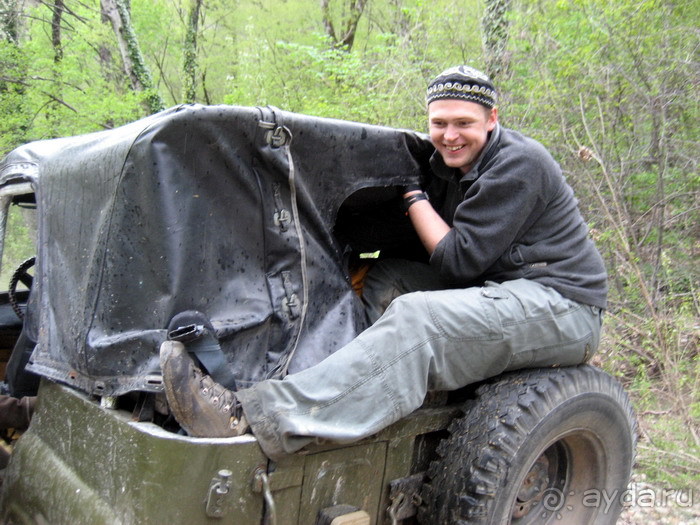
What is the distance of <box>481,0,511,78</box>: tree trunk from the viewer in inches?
325

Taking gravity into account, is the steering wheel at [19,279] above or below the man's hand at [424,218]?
below

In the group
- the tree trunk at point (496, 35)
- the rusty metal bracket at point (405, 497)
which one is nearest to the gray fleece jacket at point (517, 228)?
the rusty metal bracket at point (405, 497)

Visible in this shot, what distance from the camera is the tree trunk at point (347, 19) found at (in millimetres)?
18016

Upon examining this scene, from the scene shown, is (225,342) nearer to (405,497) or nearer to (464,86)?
(405,497)

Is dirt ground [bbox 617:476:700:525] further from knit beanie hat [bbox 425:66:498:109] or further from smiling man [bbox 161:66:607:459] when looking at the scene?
knit beanie hat [bbox 425:66:498:109]

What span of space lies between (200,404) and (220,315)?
13.1 inches

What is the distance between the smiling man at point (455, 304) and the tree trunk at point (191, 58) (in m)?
16.2

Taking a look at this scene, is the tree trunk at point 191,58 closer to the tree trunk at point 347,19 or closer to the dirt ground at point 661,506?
the tree trunk at point 347,19

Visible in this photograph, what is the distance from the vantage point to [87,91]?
491 inches

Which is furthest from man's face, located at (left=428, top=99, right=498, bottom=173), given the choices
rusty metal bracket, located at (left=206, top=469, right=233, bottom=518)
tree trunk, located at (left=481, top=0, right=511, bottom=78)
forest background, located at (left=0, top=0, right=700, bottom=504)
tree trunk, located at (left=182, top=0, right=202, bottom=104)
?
tree trunk, located at (left=182, top=0, right=202, bottom=104)

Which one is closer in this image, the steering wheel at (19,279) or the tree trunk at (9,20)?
the steering wheel at (19,279)

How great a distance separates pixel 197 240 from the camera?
→ 2.06 metres

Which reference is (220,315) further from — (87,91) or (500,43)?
(87,91)

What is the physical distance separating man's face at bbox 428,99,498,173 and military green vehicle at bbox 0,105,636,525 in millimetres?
130
